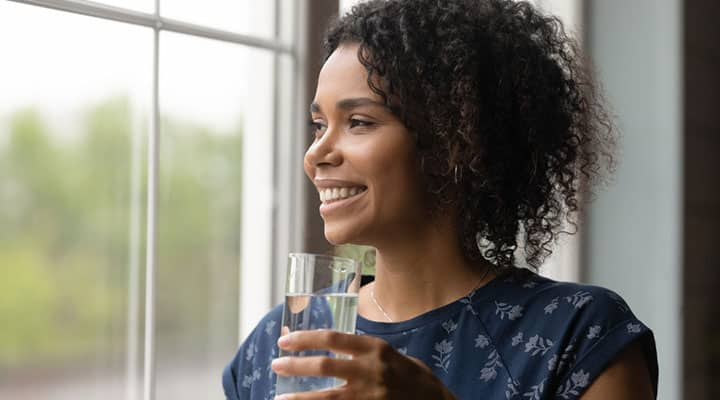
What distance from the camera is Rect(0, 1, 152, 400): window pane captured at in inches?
60.0

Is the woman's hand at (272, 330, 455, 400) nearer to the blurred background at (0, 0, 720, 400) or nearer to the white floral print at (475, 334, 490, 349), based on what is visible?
the white floral print at (475, 334, 490, 349)

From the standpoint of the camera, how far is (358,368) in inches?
42.6

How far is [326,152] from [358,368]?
1.41 feet

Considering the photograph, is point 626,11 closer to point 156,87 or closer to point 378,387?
point 156,87

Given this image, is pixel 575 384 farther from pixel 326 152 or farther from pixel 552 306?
pixel 326 152

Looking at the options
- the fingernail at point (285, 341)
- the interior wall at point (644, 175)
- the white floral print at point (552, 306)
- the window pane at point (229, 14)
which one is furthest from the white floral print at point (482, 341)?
the interior wall at point (644, 175)

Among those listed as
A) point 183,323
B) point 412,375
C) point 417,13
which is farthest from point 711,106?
point 412,375

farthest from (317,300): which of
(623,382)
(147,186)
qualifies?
→ (147,186)

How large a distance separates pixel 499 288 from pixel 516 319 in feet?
0.23

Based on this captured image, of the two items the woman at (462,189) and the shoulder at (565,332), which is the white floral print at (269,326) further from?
the shoulder at (565,332)

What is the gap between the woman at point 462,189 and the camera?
4.57 ft

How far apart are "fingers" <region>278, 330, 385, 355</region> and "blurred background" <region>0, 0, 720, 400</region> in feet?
2.00

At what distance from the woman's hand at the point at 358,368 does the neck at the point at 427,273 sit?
0.36 m

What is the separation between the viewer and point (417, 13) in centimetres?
149
